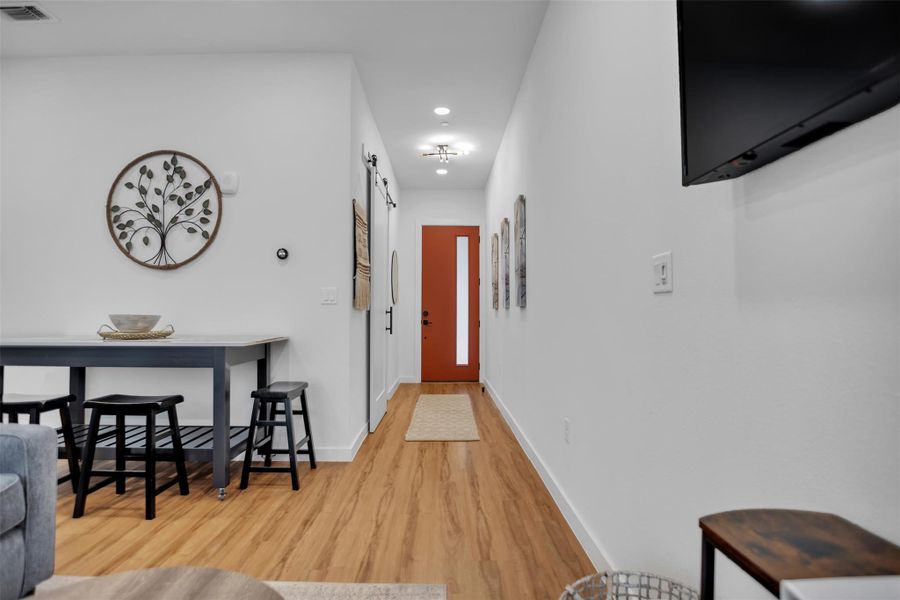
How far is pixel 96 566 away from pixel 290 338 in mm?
1622

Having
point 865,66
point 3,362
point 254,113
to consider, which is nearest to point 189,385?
point 3,362

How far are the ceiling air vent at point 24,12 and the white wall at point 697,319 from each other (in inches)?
120

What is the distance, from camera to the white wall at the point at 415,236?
684cm

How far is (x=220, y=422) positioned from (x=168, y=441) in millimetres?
775

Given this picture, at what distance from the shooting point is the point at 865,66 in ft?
1.96

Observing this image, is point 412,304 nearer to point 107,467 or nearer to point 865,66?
point 107,467

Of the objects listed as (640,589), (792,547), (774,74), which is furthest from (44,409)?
(774,74)

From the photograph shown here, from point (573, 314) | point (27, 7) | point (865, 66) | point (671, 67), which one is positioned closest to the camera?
point (865, 66)

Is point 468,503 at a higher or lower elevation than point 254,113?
lower

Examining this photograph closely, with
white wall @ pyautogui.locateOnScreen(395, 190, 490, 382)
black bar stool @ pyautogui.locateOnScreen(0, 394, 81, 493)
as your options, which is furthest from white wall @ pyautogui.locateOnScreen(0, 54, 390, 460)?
white wall @ pyautogui.locateOnScreen(395, 190, 490, 382)

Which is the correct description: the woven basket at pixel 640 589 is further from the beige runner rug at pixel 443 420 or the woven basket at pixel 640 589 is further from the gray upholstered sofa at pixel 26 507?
the beige runner rug at pixel 443 420

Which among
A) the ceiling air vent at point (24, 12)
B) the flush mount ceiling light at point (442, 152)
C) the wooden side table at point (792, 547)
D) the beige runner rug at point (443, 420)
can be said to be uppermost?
the ceiling air vent at point (24, 12)

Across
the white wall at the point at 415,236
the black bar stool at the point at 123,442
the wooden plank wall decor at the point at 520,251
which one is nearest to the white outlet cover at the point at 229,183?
the black bar stool at the point at 123,442

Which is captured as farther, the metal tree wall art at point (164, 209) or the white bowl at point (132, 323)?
the metal tree wall art at point (164, 209)
